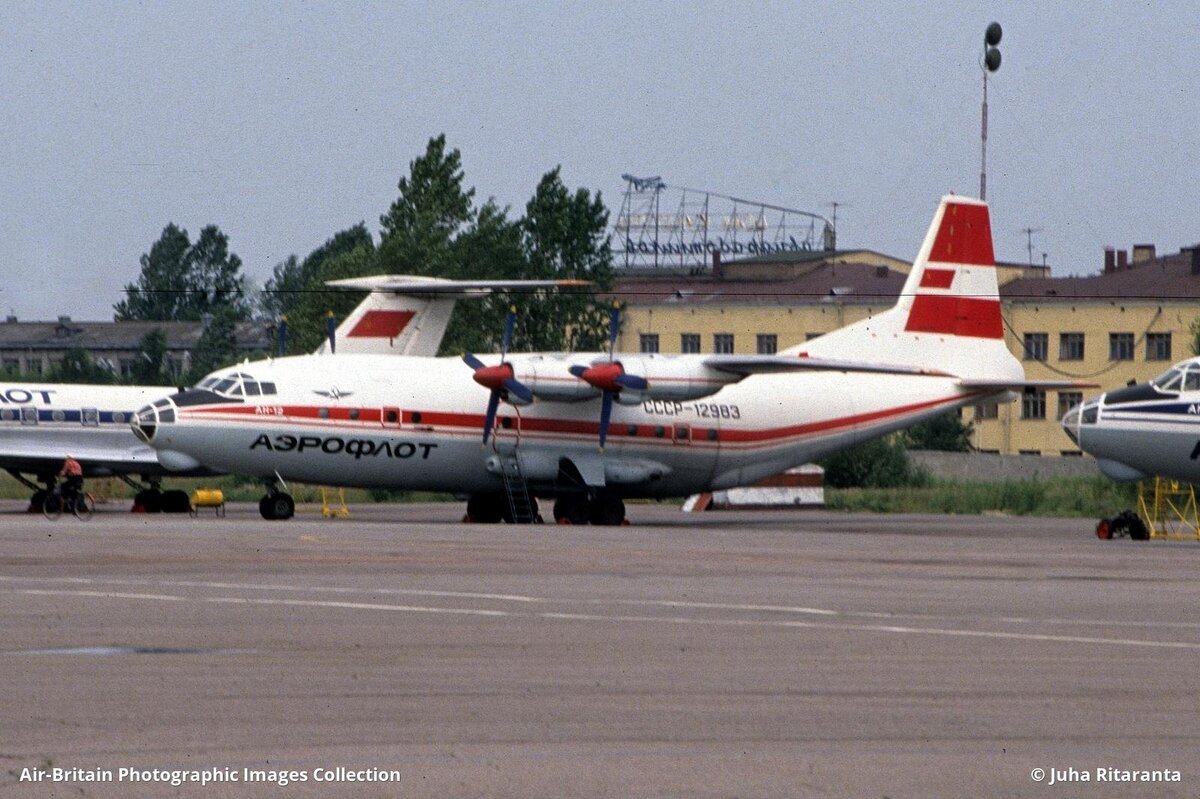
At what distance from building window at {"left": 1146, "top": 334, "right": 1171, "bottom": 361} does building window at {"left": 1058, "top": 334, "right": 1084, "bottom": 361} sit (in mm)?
3071

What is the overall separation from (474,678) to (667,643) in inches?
105

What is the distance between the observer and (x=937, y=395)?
42.7m

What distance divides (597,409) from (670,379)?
6.70ft

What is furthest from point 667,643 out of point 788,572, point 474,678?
point 788,572

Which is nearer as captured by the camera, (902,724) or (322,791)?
(322,791)

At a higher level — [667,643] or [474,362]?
[474,362]

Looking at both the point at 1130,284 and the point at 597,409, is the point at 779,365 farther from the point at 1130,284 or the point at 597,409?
the point at 1130,284

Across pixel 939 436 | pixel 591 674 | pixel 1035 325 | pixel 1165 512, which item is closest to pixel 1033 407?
pixel 1035 325

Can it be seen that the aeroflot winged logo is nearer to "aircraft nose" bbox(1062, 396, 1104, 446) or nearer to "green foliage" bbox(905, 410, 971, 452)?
"aircraft nose" bbox(1062, 396, 1104, 446)

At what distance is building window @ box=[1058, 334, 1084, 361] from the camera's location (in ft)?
286

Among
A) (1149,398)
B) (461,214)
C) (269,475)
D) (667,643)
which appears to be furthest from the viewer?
(461,214)

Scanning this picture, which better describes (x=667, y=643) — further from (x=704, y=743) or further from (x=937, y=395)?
(x=937, y=395)

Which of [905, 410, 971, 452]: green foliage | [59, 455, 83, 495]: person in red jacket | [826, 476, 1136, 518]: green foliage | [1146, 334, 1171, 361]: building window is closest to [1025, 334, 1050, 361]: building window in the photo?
[1146, 334, 1171, 361]: building window

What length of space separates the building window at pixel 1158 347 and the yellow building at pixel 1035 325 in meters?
0.05
